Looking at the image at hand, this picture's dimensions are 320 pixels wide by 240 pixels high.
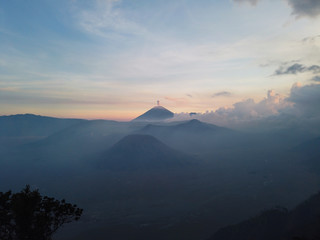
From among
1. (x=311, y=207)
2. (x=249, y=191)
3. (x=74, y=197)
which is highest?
(x=311, y=207)

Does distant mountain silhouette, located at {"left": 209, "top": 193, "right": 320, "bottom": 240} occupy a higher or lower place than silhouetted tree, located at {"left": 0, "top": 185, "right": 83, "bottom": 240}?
lower

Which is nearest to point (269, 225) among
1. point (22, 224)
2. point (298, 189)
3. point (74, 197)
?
point (22, 224)

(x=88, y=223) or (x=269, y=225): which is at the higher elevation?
(x=269, y=225)

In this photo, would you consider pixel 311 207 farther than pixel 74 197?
No

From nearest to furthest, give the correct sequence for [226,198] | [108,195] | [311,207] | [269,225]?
[269,225]
[311,207]
[226,198]
[108,195]

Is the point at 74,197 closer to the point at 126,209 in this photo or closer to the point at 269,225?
the point at 126,209

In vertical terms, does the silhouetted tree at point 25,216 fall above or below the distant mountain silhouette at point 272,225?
above

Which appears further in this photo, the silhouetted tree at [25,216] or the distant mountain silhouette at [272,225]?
the distant mountain silhouette at [272,225]

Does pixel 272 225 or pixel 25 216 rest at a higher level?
pixel 25 216

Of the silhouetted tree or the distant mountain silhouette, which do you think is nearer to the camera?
the silhouetted tree

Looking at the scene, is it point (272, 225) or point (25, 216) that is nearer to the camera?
point (25, 216)

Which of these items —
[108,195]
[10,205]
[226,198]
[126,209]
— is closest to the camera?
[10,205]
